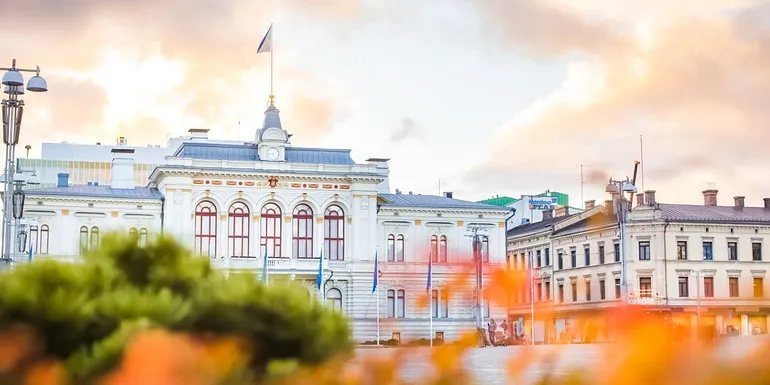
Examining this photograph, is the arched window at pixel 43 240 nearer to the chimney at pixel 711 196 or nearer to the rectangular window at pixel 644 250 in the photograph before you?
the rectangular window at pixel 644 250

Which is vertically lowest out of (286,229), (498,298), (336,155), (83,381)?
(83,381)

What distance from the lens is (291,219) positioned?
225 ft

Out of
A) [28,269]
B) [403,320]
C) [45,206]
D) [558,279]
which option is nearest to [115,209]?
[45,206]

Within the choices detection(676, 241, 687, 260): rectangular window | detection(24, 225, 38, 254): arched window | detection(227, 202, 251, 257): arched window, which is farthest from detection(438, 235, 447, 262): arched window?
detection(24, 225, 38, 254): arched window

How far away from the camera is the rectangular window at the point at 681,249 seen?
7431cm

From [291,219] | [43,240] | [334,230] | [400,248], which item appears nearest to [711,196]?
[400,248]

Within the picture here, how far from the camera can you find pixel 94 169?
100938 millimetres

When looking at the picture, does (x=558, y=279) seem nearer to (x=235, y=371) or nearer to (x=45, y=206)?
(x=45, y=206)

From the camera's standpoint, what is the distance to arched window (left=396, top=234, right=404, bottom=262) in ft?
237

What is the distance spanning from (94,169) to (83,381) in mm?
98818

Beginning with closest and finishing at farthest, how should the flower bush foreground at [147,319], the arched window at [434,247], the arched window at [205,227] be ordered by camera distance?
the flower bush foreground at [147,319] → the arched window at [205,227] → the arched window at [434,247]

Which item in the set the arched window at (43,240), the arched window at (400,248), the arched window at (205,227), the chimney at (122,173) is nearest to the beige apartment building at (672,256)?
the arched window at (400,248)

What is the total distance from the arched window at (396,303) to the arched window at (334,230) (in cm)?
407

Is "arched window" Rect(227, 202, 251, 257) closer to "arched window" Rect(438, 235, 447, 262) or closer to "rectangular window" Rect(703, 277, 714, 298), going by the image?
"arched window" Rect(438, 235, 447, 262)
